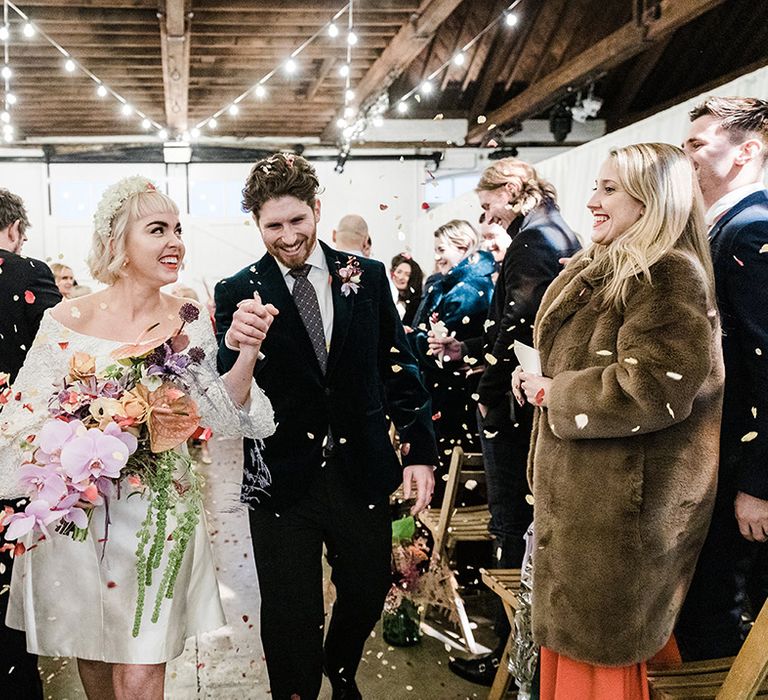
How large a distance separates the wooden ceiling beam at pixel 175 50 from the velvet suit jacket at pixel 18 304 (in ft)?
12.1

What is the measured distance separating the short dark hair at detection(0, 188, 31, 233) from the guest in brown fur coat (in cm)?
208

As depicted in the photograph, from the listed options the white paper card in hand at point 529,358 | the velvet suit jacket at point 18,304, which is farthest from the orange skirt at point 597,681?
the velvet suit jacket at point 18,304

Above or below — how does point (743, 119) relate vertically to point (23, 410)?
above

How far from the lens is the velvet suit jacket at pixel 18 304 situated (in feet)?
9.44

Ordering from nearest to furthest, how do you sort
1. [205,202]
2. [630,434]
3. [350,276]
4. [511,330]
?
1. [630,434]
2. [350,276]
3. [511,330]
4. [205,202]

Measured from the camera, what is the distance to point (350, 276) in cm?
272

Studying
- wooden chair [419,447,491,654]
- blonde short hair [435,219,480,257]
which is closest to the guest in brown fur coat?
wooden chair [419,447,491,654]

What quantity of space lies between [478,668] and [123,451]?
6.51ft

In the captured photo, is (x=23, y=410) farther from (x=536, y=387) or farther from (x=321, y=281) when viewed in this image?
(x=536, y=387)

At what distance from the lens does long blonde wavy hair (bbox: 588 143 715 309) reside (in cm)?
200

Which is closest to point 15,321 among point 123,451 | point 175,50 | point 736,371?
point 123,451

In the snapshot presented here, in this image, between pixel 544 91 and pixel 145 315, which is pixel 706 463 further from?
pixel 544 91

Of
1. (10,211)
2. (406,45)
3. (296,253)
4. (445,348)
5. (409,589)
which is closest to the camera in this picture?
(296,253)

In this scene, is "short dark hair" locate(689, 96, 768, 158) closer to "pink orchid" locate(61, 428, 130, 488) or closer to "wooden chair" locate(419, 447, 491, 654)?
"wooden chair" locate(419, 447, 491, 654)
